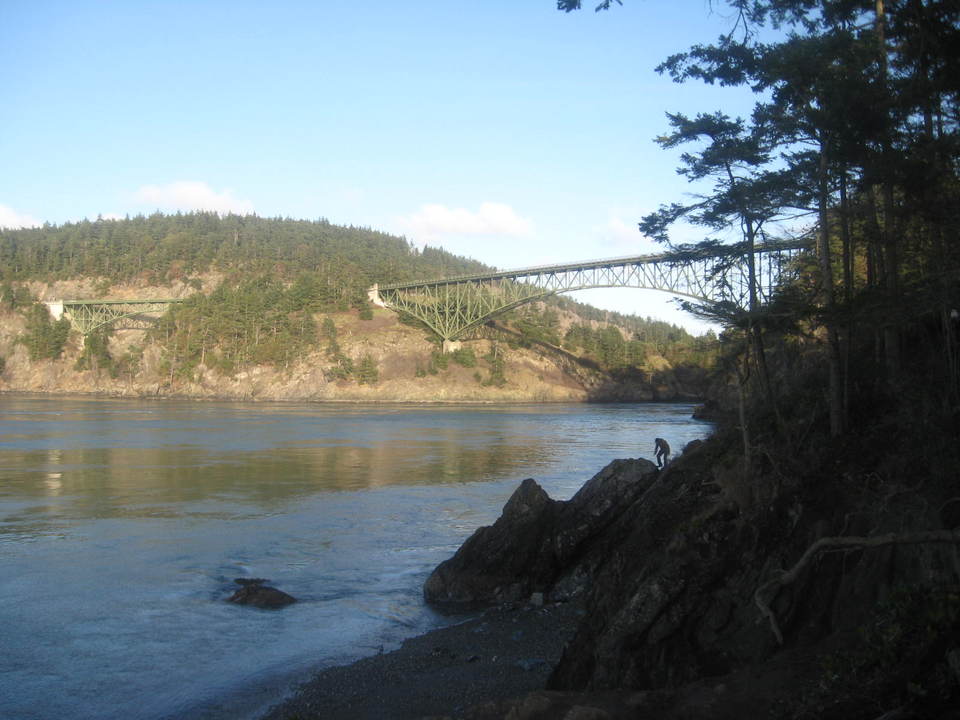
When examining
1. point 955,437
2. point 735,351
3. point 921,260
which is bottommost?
point 955,437

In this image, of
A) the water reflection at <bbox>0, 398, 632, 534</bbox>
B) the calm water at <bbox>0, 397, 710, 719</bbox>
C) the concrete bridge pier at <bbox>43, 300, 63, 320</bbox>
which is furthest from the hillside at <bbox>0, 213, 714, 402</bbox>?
the calm water at <bbox>0, 397, 710, 719</bbox>

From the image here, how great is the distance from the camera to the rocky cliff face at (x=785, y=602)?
4.75 meters

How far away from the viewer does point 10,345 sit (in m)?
115

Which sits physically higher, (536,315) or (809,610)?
(536,315)

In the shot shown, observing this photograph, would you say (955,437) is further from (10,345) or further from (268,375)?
(10,345)

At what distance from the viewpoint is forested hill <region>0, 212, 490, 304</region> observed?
134625 millimetres

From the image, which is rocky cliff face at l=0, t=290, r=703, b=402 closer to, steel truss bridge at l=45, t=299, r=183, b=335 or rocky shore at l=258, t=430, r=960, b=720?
steel truss bridge at l=45, t=299, r=183, b=335

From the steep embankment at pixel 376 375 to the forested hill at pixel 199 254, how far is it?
49.2 ft

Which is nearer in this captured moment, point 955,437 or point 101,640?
point 955,437

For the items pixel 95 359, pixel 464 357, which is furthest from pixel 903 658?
pixel 95 359

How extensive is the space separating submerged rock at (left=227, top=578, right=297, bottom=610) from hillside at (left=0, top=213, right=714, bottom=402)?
75.3m

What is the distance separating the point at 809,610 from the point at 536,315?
368 ft

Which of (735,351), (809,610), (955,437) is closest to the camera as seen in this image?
(809,610)

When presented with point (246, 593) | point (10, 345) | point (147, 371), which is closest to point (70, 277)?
point (10, 345)
